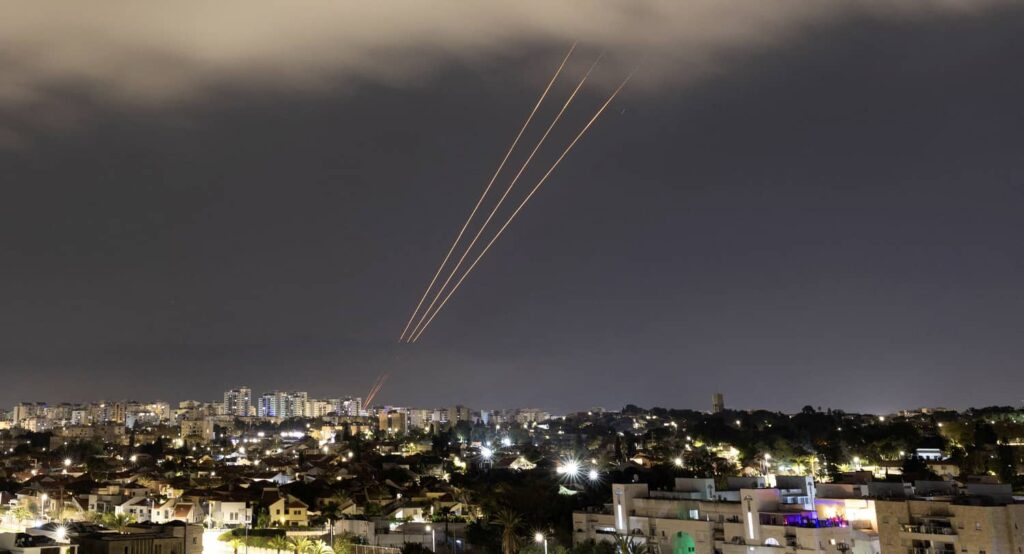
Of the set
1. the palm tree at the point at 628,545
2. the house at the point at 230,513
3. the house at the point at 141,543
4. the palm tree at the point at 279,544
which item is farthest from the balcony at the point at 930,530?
the house at the point at 230,513

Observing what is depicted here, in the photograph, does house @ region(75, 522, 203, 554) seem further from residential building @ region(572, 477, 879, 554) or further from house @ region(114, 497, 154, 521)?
house @ region(114, 497, 154, 521)

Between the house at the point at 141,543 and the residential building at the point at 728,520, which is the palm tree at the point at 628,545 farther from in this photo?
the house at the point at 141,543

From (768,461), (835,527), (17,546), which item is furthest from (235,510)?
(768,461)

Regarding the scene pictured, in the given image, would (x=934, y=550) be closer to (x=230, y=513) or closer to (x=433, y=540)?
(x=433, y=540)

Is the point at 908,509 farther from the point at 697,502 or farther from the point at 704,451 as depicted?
the point at 704,451

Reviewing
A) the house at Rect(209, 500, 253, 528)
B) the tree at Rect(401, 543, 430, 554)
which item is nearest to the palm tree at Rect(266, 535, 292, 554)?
the tree at Rect(401, 543, 430, 554)
